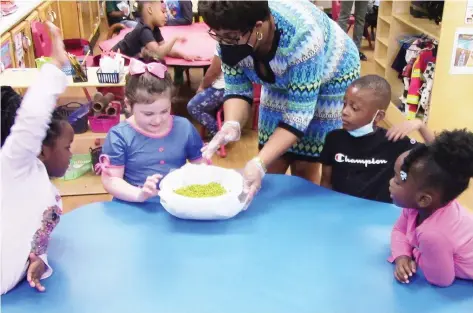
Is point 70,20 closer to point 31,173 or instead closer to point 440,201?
point 31,173

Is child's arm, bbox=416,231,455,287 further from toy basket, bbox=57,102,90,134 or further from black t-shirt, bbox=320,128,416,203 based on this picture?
toy basket, bbox=57,102,90,134

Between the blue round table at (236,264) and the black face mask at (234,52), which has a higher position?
the black face mask at (234,52)

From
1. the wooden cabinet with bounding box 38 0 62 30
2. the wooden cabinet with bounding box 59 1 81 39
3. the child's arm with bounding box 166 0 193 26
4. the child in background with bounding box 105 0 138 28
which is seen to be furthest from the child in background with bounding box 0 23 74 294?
the child in background with bounding box 105 0 138 28

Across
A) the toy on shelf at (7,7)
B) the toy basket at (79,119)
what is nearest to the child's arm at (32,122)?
the toy basket at (79,119)

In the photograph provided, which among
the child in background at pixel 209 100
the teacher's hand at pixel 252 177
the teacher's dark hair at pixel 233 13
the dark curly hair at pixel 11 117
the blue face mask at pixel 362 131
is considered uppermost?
the teacher's dark hair at pixel 233 13

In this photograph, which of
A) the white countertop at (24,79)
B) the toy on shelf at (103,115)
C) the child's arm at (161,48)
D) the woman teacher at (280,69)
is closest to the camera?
the woman teacher at (280,69)

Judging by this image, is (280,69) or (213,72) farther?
(213,72)

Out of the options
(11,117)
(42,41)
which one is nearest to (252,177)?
(11,117)

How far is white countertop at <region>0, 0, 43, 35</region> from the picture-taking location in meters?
3.05

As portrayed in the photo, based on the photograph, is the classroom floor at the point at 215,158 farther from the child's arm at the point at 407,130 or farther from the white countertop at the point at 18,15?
the child's arm at the point at 407,130

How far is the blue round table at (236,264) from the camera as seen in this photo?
1178 mm

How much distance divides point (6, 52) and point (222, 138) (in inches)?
76.5

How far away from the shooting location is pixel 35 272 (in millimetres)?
1221

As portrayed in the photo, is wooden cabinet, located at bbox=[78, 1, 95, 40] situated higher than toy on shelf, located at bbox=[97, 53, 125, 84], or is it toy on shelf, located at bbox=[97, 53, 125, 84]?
toy on shelf, located at bbox=[97, 53, 125, 84]
